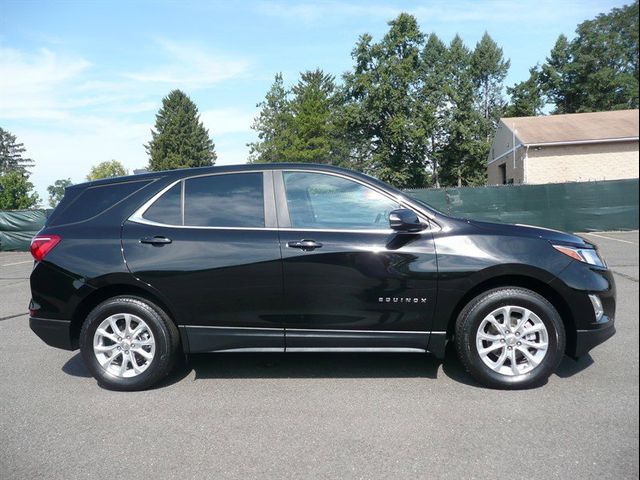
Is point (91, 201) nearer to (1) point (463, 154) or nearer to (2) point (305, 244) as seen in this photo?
(2) point (305, 244)

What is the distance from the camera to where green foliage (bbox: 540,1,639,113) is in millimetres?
890

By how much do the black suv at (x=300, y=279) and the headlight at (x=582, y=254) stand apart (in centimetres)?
1

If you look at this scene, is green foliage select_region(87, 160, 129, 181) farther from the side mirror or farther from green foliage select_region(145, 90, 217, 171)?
the side mirror

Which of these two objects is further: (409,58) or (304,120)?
(304,120)

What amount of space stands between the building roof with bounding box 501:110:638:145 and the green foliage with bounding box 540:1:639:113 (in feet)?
0.07

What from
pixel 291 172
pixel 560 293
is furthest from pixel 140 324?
pixel 560 293

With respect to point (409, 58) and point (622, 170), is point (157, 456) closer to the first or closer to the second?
point (622, 170)

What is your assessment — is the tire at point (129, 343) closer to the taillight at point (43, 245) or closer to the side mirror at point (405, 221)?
the taillight at point (43, 245)

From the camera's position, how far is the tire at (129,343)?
3.81 meters

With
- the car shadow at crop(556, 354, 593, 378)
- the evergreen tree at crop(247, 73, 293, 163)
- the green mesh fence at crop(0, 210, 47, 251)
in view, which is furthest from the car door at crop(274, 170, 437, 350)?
the evergreen tree at crop(247, 73, 293, 163)

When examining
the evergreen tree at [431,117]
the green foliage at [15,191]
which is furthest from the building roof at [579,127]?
the evergreen tree at [431,117]

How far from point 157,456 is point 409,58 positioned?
45092 mm

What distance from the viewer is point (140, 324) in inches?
151

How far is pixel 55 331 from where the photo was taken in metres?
3.90
